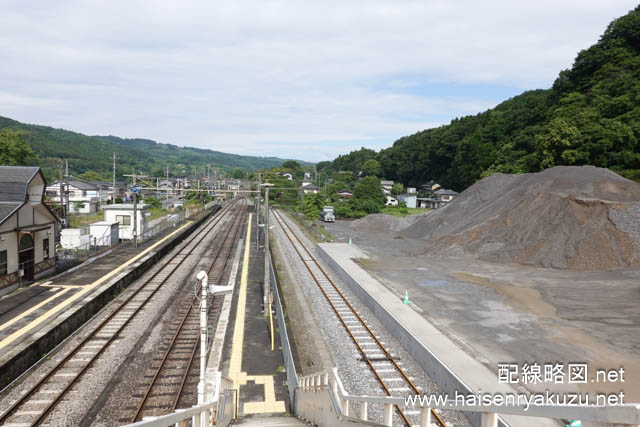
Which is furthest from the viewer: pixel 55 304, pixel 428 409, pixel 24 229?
pixel 24 229

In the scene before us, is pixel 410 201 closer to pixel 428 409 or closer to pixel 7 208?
pixel 7 208

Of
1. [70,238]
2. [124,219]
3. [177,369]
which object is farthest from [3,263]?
[124,219]

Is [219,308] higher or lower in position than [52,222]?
lower

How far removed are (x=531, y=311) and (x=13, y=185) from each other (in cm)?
2855

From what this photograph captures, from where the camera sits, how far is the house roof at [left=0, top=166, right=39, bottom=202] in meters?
23.6

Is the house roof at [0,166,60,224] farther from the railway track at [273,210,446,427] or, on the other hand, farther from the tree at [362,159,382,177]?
the tree at [362,159,382,177]

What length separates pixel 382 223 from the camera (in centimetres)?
5850

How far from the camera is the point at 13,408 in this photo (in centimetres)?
1191

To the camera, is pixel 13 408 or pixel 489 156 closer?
pixel 13 408

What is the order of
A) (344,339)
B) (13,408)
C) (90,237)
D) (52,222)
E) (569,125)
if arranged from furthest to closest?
(569,125) → (90,237) → (52,222) → (344,339) → (13,408)

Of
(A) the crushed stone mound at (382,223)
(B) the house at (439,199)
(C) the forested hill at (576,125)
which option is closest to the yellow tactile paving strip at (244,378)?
(A) the crushed stone mound at (382,223)

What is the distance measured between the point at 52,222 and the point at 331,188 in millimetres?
82446

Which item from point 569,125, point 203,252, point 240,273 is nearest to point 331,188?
point 569,125

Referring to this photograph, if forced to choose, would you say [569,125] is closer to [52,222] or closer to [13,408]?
[52,222]
